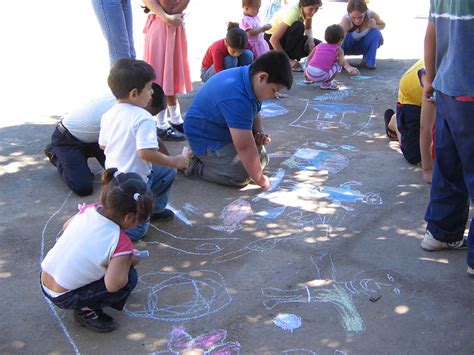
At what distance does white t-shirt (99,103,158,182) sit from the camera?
11.4 feet

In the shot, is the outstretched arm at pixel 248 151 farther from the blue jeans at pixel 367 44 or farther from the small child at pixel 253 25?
the blue jeans at pixel 367 44

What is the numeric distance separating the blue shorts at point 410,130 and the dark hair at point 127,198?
270 centimetres

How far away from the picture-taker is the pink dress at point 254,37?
741cm

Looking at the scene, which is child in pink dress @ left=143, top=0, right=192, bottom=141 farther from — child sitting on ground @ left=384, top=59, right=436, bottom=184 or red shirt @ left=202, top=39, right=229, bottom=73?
child sitting on ground @ left=384, top=59, right=436, bottom=184

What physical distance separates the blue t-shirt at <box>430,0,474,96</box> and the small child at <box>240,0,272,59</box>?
179 inches

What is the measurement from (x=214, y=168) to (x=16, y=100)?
2976 mm

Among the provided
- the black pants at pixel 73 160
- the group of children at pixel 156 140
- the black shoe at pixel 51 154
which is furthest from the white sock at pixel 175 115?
the black shoe at pixel 51 154

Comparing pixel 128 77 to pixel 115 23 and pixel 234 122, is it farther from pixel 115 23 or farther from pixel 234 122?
pixel 115 23

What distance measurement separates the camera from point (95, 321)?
2840mm

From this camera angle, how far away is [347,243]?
3639mm

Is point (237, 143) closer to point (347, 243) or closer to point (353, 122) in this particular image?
point (347, 243)

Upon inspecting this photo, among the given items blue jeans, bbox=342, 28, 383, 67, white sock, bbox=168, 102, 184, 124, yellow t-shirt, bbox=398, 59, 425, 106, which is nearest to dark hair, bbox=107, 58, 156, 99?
white sock, bbox=168, 102, 184, 124

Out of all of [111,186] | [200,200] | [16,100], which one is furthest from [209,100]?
[16,100]

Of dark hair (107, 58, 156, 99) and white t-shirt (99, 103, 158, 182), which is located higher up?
dark hair (107, 58, 156, 99)
